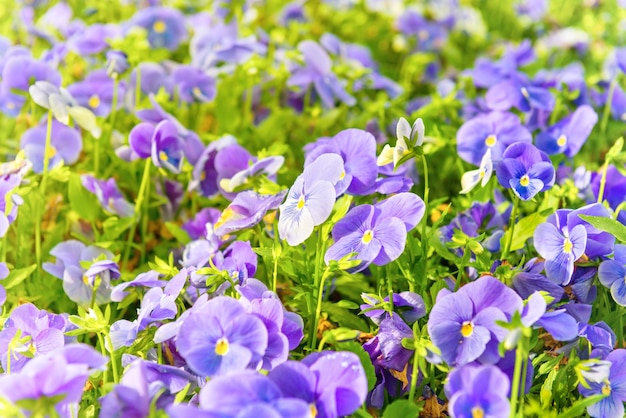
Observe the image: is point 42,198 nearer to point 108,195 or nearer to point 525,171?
point 108,195

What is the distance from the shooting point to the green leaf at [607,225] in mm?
1267

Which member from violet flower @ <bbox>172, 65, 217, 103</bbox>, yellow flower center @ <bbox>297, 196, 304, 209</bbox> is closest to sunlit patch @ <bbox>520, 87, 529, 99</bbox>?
violet flower @ <bbox>172, 65, 217, 103</bbox>

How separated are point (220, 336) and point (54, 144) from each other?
38.1 inches

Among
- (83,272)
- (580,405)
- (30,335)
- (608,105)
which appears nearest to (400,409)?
(580,405)

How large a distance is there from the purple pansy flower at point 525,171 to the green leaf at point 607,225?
100 millimetres

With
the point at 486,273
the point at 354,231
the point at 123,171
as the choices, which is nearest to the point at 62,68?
the point at 123,171

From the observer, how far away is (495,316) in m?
1.11

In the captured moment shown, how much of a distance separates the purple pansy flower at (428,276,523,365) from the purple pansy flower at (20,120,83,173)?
3.46ft

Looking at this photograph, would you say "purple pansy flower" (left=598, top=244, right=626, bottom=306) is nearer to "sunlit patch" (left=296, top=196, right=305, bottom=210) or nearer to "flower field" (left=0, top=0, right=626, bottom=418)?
"flower field" (left=0, top=0, right=626, bottom=418)

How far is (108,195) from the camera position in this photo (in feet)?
5.85

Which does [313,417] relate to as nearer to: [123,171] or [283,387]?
[283,387]

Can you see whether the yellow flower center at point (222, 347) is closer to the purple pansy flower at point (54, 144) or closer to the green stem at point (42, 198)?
the green stem at point (42, 198)

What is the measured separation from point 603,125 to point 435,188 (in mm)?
561

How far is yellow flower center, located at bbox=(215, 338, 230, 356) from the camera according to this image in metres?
1.05
